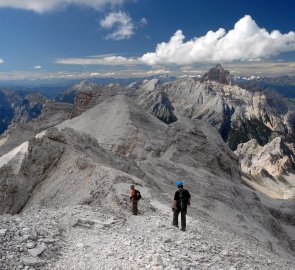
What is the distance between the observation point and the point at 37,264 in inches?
518

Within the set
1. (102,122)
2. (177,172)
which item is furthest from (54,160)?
(102,122)

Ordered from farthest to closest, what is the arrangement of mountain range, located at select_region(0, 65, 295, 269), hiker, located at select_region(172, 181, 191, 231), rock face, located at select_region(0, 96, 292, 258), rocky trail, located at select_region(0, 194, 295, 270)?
rock face, located at select_region(0, 96, 292, 258) < hiker, located at select_region(172, 181, 191, 231) < mountain range, located at select_region(0, 65, 295, 269) < rocky trail, located at select_region(0, 194, 295, 270)

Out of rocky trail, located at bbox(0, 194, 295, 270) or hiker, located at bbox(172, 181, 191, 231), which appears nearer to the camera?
rocky trail, located at bbox(0, 194, 295, 270)

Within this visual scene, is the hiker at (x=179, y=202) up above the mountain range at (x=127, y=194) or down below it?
above

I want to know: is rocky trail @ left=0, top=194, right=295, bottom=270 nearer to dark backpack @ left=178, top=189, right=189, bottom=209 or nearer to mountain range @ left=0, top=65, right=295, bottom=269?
mountain range @ left=0, top=65, right=295, bottom=269

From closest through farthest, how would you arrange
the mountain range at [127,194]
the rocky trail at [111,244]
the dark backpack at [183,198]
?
the rocky trail at [111,244] < the mountain range at [127,194] < the dark backpack at [183,198]

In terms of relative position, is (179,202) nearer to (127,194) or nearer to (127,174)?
(127,194)

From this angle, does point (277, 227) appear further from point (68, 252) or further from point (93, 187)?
point (68, 252)

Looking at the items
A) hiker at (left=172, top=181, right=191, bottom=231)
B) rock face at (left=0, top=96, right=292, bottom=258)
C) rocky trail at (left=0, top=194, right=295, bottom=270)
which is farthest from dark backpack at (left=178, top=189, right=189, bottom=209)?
rock face at (left=0, top=96, right=292, bottom=258)

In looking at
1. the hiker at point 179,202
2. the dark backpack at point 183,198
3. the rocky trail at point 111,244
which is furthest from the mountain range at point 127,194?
the dark backpack at point 183,198

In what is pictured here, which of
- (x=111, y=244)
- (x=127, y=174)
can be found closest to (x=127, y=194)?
(x=127, y=174)

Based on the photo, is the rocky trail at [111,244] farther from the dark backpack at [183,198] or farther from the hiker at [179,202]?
the dark backpack at [183,198]

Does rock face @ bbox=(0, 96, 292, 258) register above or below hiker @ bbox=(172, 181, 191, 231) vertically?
below

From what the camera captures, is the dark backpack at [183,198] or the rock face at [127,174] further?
the rock face at [127,174]
